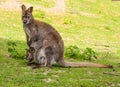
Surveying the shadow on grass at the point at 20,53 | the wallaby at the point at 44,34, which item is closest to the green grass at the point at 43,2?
the shadow on grass at the point at 20,53

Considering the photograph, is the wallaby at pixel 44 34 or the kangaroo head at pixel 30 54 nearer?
the wallaby at pixel 44 34

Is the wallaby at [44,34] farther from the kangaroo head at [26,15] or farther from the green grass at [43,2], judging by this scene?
the green grass at [43,2]

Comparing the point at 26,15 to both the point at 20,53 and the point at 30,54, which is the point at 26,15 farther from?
the point at 20,53

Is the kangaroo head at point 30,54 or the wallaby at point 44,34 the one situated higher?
the wallaby at point 44,34

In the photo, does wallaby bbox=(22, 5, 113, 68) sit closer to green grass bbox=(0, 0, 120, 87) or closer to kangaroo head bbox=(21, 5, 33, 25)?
kangaroo head bbox=(21, 5, 33, 25)

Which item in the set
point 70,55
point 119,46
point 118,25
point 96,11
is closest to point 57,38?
point 70,55

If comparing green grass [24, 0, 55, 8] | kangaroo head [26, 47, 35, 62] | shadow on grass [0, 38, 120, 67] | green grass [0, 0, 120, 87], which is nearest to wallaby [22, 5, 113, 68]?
kangaroo head [26, 47, 35, 62]

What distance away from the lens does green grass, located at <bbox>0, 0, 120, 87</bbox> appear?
9422 mm

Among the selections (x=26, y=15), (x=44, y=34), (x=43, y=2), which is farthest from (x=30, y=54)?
(x=43, y=2)

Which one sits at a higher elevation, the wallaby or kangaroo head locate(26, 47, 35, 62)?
the wallaby

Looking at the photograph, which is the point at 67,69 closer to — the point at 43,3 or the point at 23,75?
the point at 23,75

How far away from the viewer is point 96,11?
79.8 feet

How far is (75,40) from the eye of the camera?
A: 56.3 ft

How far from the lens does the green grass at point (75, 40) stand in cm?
942
